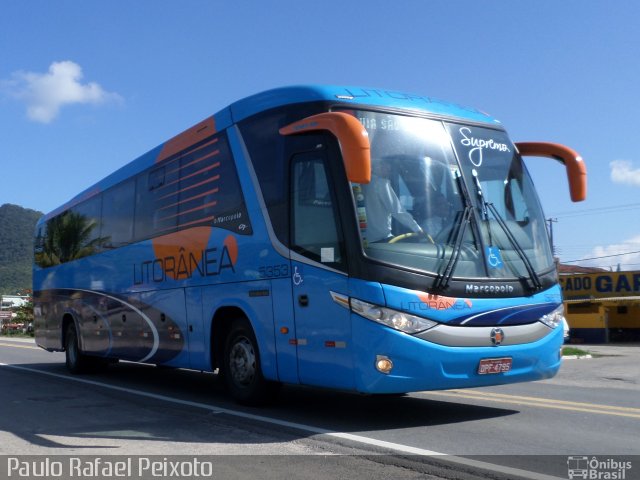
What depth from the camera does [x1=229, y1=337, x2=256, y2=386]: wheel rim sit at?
8758 millimetres

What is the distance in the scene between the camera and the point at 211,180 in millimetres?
9695

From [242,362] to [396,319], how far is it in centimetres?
280

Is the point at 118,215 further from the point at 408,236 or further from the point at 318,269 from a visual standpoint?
the point at 408,236

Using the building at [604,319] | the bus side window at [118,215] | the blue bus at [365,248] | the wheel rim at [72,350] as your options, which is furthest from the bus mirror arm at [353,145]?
the building at [604,319]

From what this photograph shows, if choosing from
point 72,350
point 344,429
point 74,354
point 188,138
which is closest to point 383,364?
point 344,429

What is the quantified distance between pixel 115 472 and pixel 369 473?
208cm

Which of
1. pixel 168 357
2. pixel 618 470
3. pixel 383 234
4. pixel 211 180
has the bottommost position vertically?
pixel 618 470

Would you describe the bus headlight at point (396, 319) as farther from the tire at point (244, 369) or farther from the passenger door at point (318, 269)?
the tire at point (244, 369)

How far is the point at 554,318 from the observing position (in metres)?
7.87

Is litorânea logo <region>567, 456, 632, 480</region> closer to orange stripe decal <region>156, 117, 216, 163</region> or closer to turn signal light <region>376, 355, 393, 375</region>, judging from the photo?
turn signal light <region>376, 355, 393, 375</region>

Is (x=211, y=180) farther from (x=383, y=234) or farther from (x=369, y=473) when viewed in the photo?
(x=369, y=473)

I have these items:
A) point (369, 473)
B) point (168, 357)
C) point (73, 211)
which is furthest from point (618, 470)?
point (73, 211)

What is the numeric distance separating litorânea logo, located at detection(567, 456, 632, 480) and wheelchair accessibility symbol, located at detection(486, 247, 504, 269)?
2.09m

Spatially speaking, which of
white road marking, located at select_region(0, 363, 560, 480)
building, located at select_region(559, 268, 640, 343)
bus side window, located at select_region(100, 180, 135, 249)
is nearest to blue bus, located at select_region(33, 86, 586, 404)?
white road marking, located at select_region(0, 363, 560, 480)
